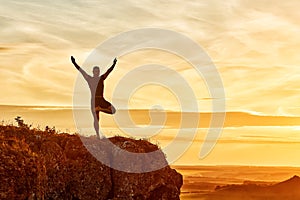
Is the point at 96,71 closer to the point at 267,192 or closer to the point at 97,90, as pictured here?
the point at 97,90

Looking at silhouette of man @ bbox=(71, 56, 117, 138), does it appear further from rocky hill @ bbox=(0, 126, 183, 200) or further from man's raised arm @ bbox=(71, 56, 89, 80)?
rocky hill @ bbox=(0, 126, 183, 200)

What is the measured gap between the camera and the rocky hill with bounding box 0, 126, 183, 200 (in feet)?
74.9

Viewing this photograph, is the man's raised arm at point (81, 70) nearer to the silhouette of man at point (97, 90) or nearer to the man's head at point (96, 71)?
the silhouette of man at point (97, 90)

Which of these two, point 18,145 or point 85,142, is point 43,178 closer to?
point 18,145

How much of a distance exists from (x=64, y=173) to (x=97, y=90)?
3887mm

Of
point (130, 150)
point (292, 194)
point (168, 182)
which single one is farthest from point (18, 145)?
point (292, 194)

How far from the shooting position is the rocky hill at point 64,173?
2284 cm

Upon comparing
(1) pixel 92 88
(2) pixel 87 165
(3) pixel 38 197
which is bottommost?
(3) pixel 38 197

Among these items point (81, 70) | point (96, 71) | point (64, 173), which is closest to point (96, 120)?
point (96, 71)

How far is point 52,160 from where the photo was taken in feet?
82.3

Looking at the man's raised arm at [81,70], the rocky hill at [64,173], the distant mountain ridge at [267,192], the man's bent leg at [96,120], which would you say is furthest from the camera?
the distant mountain ridge at [267,192]

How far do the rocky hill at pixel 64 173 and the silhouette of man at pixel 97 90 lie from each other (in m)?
1.36

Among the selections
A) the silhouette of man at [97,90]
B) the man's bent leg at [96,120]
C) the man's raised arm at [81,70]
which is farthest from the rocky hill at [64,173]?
the man's raised arm at [81,70]

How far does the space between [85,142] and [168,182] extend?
404 cm
